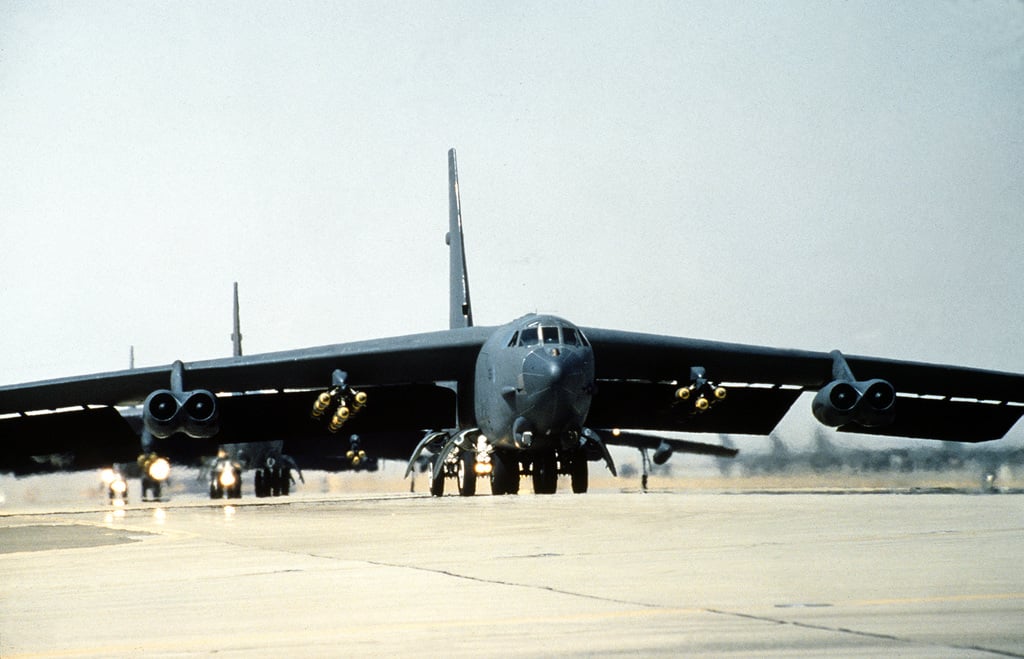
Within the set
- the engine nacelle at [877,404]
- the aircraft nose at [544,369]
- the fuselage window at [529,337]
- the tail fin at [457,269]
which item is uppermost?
the tail fin at [457,269]

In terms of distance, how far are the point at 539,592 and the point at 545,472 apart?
2265cm

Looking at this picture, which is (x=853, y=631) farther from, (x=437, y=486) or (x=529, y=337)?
(x=437, y=486)

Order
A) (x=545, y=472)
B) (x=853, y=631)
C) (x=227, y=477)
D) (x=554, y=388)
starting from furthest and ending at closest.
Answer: (x=227, y=477), (x=545, y=472), (x=554, y=388), (x=853, y=631)

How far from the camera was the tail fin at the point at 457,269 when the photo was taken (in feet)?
119

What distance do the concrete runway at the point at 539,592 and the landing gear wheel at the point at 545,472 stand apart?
15.4 metres

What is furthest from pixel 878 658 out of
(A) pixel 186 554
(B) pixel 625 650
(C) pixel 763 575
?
(A) pixel 186 554

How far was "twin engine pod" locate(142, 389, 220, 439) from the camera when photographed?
86.7 ft

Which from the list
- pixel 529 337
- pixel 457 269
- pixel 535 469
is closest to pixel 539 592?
pixel 529 337

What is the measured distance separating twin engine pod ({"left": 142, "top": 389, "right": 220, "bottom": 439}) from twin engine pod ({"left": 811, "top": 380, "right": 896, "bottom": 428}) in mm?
14856

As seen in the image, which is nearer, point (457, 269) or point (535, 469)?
point (535, 469)

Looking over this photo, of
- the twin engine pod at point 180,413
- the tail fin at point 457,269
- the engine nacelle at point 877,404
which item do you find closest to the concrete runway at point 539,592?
the twin engine pod at point 180,413

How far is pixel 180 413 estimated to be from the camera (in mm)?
26516

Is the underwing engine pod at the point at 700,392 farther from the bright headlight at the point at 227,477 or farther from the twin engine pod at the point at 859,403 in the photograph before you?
the bright headlight at the point at 227,477

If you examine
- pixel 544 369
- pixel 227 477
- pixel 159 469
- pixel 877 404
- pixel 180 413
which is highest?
pixel 544 369
